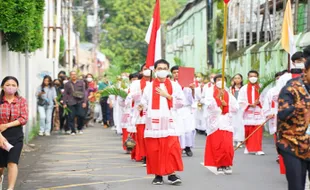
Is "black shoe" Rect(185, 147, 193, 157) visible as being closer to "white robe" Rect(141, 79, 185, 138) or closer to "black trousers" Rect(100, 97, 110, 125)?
"white robe" Rect(141, 79, 185, 138)

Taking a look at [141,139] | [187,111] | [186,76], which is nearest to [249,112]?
[187,111]

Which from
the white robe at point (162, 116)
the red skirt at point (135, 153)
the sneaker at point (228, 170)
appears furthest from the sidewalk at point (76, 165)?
the sneaker at point (228, 170)

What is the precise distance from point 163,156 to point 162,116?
0.59m

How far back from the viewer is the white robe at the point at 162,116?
12148 millimetres

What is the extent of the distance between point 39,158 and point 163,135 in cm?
529

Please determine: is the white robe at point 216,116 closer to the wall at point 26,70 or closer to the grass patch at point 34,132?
the wall at point 26,70

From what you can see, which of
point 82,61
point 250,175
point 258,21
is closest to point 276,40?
point 258,21

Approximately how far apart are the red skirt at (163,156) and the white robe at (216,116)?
5.20ft

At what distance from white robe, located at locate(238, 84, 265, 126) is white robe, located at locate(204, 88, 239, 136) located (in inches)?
150

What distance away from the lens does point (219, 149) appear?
13547 mm

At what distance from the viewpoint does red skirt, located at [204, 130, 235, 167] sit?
1351cm

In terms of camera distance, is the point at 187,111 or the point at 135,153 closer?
the point at 135,153

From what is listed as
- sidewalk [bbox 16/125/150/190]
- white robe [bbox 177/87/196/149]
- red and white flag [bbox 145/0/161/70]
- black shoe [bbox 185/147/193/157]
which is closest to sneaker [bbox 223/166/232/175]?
sidewalk [bbox 16/125/150/190]

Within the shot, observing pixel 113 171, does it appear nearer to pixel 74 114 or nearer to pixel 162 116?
pixel 162 116
